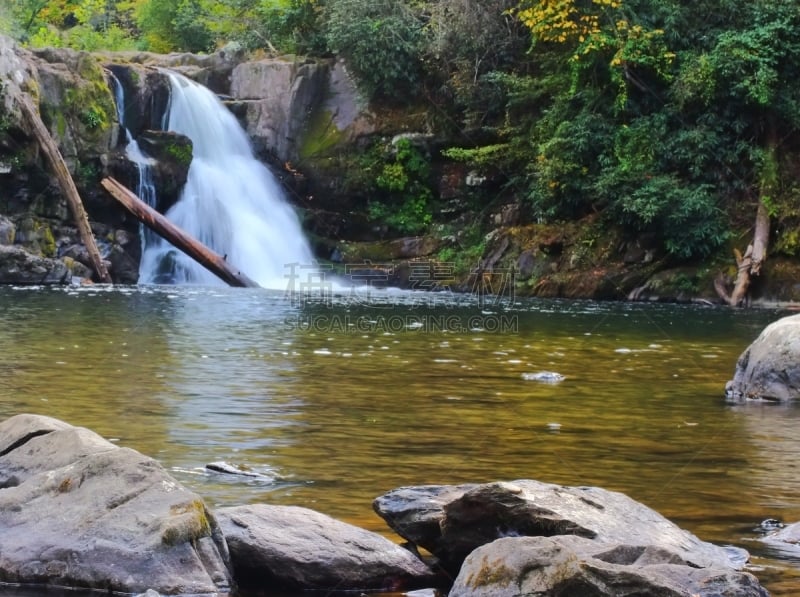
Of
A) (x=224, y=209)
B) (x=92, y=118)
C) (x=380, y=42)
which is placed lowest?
(x=224, y=209)

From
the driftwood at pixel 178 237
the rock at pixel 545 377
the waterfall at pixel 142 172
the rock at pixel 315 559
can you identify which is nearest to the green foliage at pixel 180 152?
the waterfall at pixel 142 172

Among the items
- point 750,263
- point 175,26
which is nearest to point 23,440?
point 750,263

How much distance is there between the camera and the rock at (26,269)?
73.8 ft

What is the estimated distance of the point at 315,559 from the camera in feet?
13.8

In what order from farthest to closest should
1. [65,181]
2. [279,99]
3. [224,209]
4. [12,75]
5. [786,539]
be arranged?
[279,99] < [224,209] < [12,75] < [65,181] < [786,539]

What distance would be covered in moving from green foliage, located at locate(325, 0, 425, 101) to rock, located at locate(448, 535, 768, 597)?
25.7 metres

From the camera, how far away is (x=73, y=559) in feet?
13.1

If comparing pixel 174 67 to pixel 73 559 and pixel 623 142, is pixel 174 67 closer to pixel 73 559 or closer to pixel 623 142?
pixel 623 142

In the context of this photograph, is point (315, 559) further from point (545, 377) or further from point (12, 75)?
point (12, 75)

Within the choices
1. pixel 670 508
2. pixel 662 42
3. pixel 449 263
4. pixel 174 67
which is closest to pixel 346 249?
pixel 449 263

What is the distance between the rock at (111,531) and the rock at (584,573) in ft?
3.30

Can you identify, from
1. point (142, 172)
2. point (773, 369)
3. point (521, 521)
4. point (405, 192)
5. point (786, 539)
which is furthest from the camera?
point (405, 192)

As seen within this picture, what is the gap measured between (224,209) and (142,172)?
223cm

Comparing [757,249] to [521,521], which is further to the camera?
[757,249]
